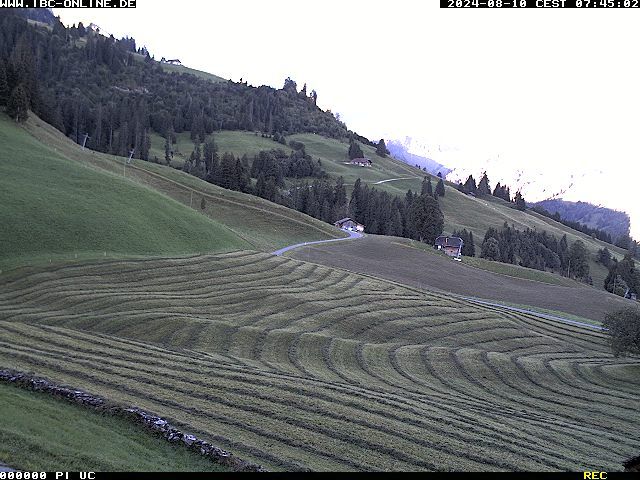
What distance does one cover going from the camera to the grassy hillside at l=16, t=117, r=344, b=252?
330 feet

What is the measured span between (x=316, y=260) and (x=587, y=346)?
39786mm

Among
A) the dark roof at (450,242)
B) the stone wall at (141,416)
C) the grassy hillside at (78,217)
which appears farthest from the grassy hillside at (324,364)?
the dark roof at (450,242)

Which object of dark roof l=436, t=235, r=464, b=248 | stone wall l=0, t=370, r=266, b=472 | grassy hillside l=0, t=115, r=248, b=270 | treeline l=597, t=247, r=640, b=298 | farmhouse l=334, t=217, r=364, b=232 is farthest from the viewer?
farmhouse l=334, t=217, r=364, b=232

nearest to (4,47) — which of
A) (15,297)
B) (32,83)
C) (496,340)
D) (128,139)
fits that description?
(128,139)

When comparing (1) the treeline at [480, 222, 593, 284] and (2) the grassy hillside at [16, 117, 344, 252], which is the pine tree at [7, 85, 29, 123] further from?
(1) the treeline at [480, 222, 593, 284]

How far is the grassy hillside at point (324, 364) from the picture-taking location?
933 inches

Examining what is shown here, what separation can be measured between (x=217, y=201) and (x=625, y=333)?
82996mm

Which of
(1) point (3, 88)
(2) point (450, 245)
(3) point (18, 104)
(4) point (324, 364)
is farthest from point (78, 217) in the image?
(2) point (450, 245)

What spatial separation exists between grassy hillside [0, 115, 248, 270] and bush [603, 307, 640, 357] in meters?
48.3

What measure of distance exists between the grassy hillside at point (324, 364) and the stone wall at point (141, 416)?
86 cm

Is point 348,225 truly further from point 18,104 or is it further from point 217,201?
point 18,104

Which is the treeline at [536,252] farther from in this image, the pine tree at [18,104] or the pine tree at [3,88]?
the pine tree at [3,88]

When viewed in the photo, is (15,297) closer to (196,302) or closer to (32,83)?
(196,302)

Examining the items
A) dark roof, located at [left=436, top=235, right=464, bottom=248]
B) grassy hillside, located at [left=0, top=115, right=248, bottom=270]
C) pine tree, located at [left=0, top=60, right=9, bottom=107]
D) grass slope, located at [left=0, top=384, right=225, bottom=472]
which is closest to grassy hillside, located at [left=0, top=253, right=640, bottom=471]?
grass slope, located at [left=0, top=384, right=225, bottom=472]
